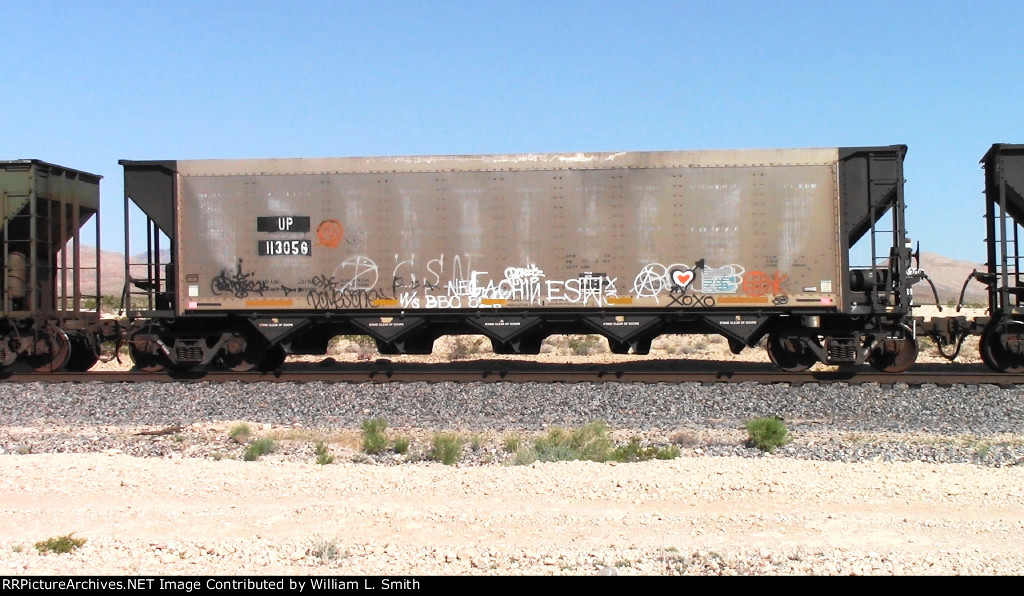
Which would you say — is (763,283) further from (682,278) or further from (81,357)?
(81,357)

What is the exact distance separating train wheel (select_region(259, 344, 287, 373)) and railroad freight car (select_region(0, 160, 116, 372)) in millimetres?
2961

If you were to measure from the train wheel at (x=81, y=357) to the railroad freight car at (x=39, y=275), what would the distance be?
0.06 ft

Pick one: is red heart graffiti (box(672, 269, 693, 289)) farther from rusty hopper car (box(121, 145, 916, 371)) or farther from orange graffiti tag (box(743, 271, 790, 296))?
orange graffiti tag (box(743, 271, 790, 296))

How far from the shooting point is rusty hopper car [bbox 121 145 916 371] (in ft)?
44.4

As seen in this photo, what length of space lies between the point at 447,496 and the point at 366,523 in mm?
942

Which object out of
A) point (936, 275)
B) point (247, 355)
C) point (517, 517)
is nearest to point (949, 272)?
point (936, 275)

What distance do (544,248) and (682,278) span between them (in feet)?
7.40

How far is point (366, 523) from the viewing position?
598cm

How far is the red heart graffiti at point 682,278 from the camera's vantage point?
13.6 m

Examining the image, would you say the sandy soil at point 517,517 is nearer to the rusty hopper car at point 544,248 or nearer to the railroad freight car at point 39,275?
the rusty hopper car at point 544,248

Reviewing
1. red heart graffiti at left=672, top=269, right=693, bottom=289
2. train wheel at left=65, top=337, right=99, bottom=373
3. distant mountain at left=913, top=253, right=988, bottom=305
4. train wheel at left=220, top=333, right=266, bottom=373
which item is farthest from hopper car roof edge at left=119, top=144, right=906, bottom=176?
distant mountain at left=913, top=253, right=988, bottom=305

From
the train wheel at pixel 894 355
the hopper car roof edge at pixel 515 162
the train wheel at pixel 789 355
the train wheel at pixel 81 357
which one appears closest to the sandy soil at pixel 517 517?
the train wheel at pixel 789 355

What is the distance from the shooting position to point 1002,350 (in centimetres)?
1398

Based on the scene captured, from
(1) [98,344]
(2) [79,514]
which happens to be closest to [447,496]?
(2) [79,514]
